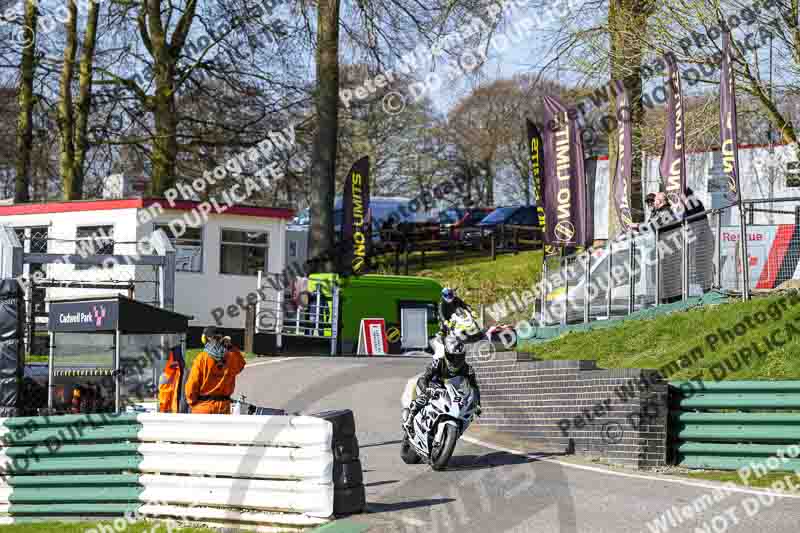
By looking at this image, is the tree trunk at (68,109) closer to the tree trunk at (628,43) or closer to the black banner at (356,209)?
the black banner at (356,209)

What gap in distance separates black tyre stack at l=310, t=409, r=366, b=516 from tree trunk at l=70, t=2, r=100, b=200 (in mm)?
23451

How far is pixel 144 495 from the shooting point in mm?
9719

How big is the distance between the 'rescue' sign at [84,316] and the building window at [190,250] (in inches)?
475

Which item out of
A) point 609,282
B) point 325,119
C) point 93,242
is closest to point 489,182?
point 325,119

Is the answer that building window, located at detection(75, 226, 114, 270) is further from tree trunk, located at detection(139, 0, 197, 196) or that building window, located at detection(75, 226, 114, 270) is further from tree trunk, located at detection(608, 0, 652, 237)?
tree trunk, located at detection(608, 0, 652, 237)

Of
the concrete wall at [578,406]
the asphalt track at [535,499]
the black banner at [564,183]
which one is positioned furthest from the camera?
the black banner at [564,183]

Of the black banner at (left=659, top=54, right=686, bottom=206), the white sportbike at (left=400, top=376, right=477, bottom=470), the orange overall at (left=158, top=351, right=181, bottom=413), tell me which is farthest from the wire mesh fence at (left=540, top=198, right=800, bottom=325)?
the orange overall at (left=158, top=351, right=181, bottom=413)

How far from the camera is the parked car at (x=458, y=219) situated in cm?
4209

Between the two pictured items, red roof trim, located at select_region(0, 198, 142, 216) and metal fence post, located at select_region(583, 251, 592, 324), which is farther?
red roof trim, located at select_region(0, 198, 142, 216)

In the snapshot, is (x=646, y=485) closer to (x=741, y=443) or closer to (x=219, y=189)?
(x=741, y=443)

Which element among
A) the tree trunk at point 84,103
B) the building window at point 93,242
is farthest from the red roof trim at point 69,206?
the tree trunk at point 84,103

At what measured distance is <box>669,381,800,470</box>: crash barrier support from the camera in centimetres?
1059

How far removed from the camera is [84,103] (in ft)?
102

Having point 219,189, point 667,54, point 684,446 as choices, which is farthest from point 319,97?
point 684,446
